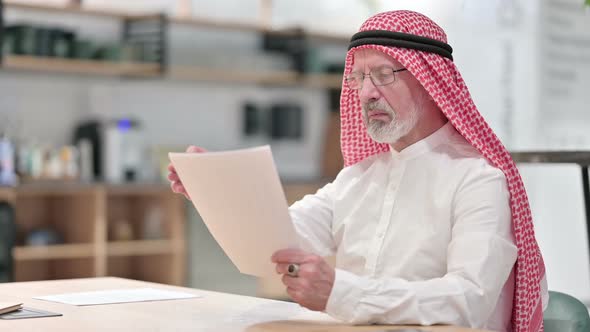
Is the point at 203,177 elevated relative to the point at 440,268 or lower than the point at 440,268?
elevated

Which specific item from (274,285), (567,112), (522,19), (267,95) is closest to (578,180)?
(567,112)

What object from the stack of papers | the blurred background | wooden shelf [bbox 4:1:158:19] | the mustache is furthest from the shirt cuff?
wooden shelf [bbox 4:1:158:19]

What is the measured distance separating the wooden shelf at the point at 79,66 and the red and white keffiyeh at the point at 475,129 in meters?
3.94

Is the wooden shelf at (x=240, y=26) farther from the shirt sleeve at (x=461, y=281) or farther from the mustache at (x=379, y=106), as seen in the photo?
the shirt sleeve at (x=461, y=281)

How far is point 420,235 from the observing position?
1.94 metres

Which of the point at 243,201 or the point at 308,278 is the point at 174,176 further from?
the point at 308,278

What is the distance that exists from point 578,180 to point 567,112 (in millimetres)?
331

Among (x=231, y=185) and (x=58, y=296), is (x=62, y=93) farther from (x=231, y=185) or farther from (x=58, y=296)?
(x=231, y=185)

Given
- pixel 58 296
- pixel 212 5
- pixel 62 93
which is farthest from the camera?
pixel 212 5

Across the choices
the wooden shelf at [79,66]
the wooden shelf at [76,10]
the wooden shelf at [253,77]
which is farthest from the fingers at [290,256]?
the wooden shelf at [253,77]

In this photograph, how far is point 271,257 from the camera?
1.71 metres

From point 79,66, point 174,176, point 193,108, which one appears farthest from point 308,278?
point 193,108

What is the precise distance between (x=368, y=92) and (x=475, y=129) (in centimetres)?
23

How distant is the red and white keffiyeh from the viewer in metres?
1.87
